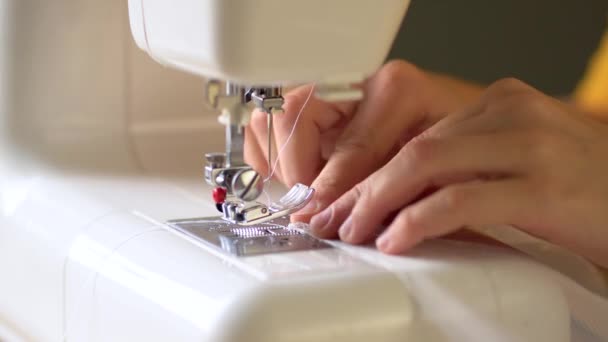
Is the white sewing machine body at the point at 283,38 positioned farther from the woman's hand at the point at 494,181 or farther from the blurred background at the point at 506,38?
the blurred background at the point at 506,38

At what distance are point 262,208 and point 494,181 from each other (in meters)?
0.17

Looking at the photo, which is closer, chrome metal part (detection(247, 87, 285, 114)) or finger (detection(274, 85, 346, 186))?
chrome metal part (detection(247, 87, 285, 114))

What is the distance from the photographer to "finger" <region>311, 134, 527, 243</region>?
2.44ft

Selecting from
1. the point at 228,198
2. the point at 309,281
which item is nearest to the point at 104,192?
the point at 228,198

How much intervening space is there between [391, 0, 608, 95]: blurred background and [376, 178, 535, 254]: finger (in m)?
1.54

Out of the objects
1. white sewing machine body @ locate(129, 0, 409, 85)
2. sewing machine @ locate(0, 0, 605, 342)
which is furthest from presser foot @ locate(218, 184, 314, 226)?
white sewing machine body @ locate(129, 0, 409, 85)

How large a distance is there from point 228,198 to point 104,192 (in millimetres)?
167

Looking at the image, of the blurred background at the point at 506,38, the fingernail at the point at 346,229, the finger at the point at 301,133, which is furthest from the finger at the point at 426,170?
the blurred background at the point at 506,38

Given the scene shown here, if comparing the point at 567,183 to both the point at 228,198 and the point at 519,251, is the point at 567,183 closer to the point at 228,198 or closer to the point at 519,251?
the point at 519,251

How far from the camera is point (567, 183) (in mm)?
754

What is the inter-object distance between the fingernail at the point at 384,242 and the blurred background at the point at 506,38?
155 cm

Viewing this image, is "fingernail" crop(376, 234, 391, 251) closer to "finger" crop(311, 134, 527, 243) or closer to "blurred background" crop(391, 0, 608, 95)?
"finger" crop(311, 134, 527, 243)

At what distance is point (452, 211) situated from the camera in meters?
0.73

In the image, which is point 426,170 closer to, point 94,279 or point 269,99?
point 269,99
